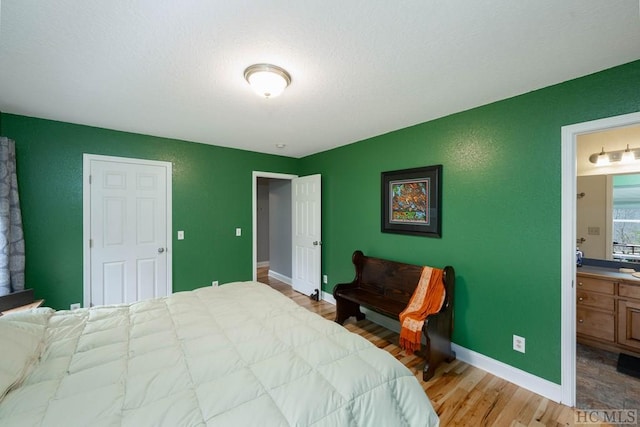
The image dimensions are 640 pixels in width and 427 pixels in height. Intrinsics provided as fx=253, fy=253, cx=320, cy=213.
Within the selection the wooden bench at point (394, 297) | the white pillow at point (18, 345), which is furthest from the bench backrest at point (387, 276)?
the white pillow at point (18, 345)

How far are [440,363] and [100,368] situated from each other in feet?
8.24

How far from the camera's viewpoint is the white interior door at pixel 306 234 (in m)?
4.00

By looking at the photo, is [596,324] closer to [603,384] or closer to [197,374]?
[603,384]

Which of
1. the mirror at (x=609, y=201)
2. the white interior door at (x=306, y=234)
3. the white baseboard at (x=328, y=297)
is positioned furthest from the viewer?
the white interior door at (x=306, y=234)

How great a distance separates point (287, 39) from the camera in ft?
4.62

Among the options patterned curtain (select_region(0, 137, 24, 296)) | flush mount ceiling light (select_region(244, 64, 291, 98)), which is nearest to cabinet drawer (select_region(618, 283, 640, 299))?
flush mount ceiling light (select_region(244, 64, 291, 98))

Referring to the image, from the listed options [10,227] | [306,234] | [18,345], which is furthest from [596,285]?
[10,227]

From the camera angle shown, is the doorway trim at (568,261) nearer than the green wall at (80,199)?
Yes

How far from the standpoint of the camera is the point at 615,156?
2.78m

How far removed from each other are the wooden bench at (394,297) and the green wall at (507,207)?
0.68ft

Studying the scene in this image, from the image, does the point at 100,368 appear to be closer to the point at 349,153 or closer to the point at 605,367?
the point at 349,153

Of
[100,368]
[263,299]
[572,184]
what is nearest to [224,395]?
[100,368]

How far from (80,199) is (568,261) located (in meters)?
4.57

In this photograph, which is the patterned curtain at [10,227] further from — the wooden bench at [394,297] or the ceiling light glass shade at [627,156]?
the ceiling light glass shade at [627,156]
